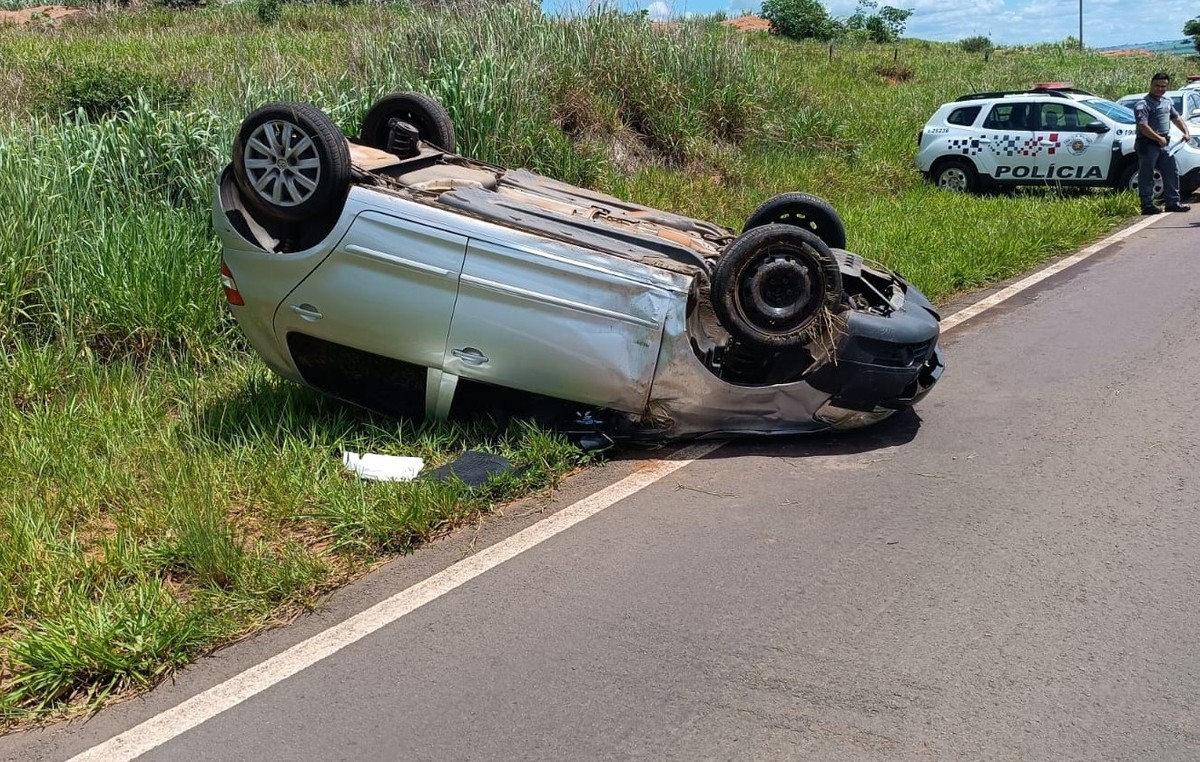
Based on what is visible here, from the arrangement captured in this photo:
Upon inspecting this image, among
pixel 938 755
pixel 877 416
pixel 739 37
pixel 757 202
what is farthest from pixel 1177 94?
pixel 938 755

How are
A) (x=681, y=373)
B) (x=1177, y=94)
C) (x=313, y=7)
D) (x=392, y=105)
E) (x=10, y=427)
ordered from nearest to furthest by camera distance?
(x=681, y=373), (x=10, y=427), (x=392, y=105), (x=1177, y=94), (x=313, y=7)

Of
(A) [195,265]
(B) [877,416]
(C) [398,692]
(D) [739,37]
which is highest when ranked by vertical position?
(D) [739,37]

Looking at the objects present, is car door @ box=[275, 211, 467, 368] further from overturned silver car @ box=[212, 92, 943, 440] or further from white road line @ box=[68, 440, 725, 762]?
white road line @ box=[68, 440, 725, 762]

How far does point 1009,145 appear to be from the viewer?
1426cm

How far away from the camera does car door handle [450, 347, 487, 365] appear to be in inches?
196

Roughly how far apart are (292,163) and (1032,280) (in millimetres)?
7008

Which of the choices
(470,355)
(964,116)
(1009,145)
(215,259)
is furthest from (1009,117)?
(470,355)

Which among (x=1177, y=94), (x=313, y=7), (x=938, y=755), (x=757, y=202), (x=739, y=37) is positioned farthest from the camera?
(x=313, y=7)

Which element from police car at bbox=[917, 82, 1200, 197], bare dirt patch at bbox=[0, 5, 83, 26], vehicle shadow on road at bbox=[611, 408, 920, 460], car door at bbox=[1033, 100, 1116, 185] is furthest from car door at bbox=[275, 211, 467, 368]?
bare dirt patch at bbox=[0, 5, 83, 26]

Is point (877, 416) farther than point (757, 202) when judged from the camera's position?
No

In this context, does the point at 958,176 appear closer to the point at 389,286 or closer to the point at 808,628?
the point at 389,286

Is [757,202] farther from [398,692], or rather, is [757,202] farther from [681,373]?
[398,692]

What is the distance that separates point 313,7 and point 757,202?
17.8 m

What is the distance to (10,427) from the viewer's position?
5398mm
